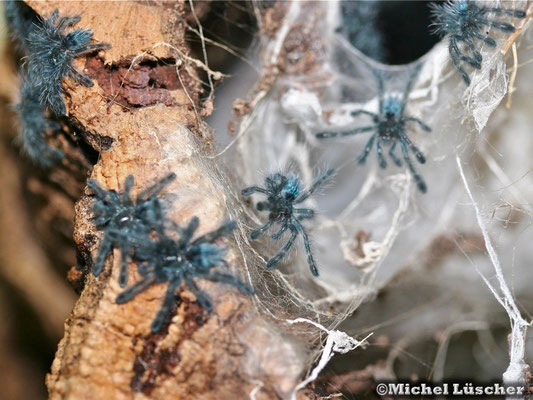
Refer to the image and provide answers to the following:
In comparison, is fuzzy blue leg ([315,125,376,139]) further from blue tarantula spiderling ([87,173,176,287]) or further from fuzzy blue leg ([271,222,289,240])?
blue tarantula spiderling ([87,173,176,287])

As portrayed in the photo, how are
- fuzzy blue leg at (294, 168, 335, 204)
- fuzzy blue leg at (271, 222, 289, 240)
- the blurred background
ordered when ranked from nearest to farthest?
fuzzy blue leg at (271, 222, 289, 240)
fuzzy blue leg at (294, 168, 335, 204)
the blurred background

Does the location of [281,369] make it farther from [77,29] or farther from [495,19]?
[495,19]

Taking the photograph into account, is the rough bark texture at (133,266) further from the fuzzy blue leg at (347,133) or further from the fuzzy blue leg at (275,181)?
the fuzzy blue leg at (347,133)

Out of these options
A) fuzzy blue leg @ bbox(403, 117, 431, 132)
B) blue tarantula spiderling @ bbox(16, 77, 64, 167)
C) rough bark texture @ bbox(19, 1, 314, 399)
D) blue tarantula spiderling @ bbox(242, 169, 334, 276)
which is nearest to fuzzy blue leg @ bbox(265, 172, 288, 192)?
blue tarantula spiderling @ bbox(242, 169, 334, 276)

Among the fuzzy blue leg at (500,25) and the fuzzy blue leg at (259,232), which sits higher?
the fuzzy blue leg at (500,25)

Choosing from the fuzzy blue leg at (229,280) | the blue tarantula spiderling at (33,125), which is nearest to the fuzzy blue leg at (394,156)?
the fuzzy blue leg at (229,280)

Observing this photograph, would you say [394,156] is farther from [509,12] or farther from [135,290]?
[135,290]

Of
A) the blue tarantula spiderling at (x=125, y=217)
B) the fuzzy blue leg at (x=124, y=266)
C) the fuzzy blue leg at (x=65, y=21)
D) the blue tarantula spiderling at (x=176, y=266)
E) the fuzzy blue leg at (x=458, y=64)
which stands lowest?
the fuzzy blue leg at (x=458, y=64)

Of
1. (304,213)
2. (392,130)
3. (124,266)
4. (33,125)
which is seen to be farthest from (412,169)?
(33,125)

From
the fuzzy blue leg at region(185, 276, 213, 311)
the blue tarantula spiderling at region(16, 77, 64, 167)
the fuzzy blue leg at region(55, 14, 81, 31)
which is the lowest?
the fuzzy blue leg at region(185, 276, 213, 311)
